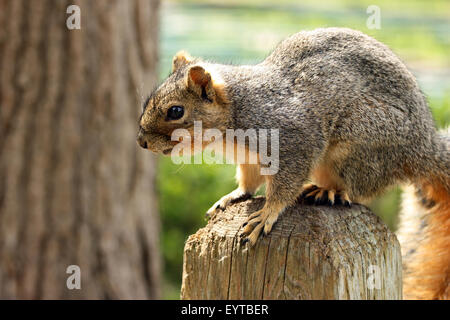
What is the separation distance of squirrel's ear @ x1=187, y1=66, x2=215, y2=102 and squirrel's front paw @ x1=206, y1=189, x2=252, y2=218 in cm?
34

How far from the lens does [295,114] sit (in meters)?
2.02

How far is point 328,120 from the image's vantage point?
6.68 ft

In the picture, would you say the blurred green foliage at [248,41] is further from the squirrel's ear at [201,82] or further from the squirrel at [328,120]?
the squirrel's ear at [201,82]

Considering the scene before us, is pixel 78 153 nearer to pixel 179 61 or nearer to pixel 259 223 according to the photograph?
pixel 179 61

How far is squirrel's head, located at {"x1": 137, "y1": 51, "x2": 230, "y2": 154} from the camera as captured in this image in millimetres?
1927

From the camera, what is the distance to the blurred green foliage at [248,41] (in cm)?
461

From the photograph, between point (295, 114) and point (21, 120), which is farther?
point (21, 120)

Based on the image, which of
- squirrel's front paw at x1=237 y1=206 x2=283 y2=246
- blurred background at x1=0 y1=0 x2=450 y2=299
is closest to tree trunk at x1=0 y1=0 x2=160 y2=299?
blurred background at x1=0 y1=0 x2=450 y2=299

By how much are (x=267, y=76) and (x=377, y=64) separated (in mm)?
Answer: 368

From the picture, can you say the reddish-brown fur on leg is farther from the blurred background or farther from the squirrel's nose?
the squirrel's nose

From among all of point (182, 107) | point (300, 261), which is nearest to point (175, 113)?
point (182, 107)

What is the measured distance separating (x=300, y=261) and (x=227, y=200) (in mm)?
618
